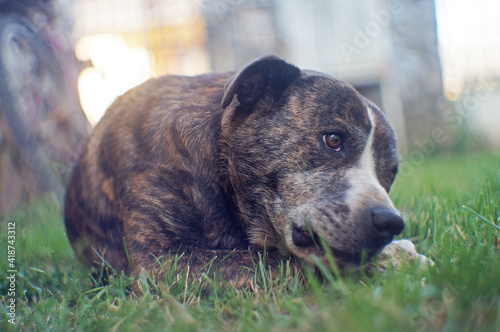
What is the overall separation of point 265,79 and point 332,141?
1.57 feet

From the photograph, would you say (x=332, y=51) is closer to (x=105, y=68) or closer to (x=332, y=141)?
(x=105, y=68)

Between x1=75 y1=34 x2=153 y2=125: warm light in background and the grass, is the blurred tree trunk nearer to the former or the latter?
x1=75 y1=34 x2=153 y2=125: warm light in background

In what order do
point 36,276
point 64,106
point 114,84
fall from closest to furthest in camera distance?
point 36,276, point 64,106, point 114,84

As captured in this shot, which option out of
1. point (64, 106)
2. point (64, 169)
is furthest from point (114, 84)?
point (64, 169)

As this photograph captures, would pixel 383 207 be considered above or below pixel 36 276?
above

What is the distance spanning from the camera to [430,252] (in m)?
1.81

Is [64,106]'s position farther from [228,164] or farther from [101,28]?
[101,28]

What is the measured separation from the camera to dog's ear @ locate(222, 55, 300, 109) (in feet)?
6.71

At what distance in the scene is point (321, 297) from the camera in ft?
3.52

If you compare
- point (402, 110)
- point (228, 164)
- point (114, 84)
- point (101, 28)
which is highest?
point (101, 28)

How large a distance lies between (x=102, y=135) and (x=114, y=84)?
4465 millimetres

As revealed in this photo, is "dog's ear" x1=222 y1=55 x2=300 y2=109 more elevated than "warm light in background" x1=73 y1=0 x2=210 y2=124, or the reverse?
"warm light in background" x1=73 y1=0 x2=210 y2=124

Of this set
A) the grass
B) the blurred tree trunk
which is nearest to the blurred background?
the blurred tree trunk

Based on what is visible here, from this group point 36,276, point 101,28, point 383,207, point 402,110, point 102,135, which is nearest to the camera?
point 383,207
